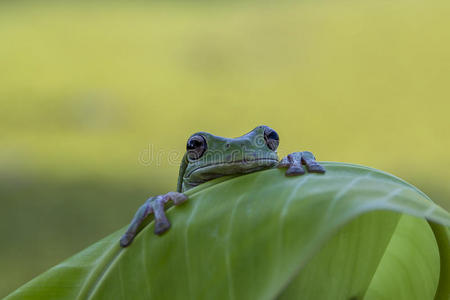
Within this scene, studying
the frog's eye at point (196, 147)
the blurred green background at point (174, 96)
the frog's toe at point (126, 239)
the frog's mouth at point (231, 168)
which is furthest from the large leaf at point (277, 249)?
the blurred green background at point (174, 96)

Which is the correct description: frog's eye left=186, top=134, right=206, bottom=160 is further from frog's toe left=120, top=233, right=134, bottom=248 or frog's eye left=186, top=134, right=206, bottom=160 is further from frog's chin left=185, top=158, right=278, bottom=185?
frog's toe left=120, top=233, right=134, bottom=248

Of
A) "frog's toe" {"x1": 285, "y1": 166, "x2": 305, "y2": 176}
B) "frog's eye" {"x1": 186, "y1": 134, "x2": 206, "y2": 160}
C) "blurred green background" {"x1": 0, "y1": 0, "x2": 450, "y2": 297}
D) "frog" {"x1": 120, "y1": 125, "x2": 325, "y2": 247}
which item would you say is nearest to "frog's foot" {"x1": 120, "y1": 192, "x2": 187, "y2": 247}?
"frog" {"x1": 120, "y1": 125, "x2": 325, "y2": 247}

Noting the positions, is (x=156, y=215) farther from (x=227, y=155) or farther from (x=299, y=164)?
(x=227, y=155)

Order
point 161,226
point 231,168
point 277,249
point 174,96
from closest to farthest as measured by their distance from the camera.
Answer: point 277,249 → point 161,226 → point 231,168 → point 174,96

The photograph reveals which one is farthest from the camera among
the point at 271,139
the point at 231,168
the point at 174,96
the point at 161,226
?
the point at 174,96

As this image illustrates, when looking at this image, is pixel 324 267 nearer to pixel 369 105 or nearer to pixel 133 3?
pixel 369 105

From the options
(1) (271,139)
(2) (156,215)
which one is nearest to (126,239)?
(2) (156,215)
